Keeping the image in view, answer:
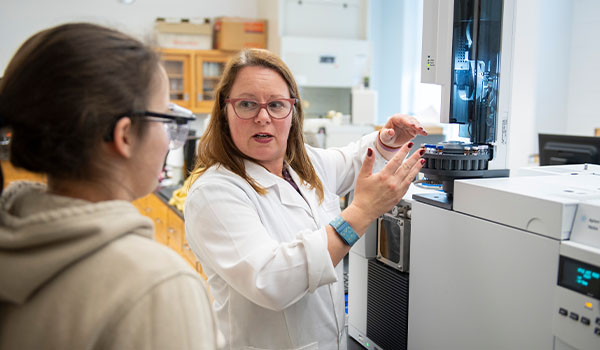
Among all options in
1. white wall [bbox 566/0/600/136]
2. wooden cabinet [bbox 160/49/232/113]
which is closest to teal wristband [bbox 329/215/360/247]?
white wall [bbox 566/0/600/136]

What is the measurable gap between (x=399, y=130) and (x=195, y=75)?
13.3ft

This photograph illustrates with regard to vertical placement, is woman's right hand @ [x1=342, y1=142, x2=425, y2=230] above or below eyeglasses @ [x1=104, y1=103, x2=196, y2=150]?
below

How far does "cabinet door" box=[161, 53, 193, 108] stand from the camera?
16.4 feet

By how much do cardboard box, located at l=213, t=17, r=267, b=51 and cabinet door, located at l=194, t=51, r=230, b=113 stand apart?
0.12 meters

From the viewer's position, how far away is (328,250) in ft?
3.18

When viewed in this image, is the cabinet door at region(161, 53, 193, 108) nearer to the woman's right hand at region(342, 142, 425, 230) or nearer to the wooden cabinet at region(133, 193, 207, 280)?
the wooden cabinet at region(133, 193, 207, 280)

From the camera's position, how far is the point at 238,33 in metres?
4.95

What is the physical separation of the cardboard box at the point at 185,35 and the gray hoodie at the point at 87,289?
4664 mm

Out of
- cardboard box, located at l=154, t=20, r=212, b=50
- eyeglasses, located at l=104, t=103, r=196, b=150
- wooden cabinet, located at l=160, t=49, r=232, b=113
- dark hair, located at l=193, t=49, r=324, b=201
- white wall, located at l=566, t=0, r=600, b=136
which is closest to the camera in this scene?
eyeglasses, located at l=104, t=103, r=196, b=150

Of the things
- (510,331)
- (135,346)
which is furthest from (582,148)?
(135,346)

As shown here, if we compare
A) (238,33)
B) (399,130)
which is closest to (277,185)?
(399,130)

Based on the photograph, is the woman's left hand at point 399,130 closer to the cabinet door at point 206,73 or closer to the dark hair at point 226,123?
the dark hair at point 226,123

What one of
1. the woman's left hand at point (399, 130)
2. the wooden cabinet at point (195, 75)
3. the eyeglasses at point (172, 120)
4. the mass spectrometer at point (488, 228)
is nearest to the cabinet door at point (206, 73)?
the wooden cabinet at point (195, 75)

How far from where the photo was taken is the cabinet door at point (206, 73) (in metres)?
5.03
